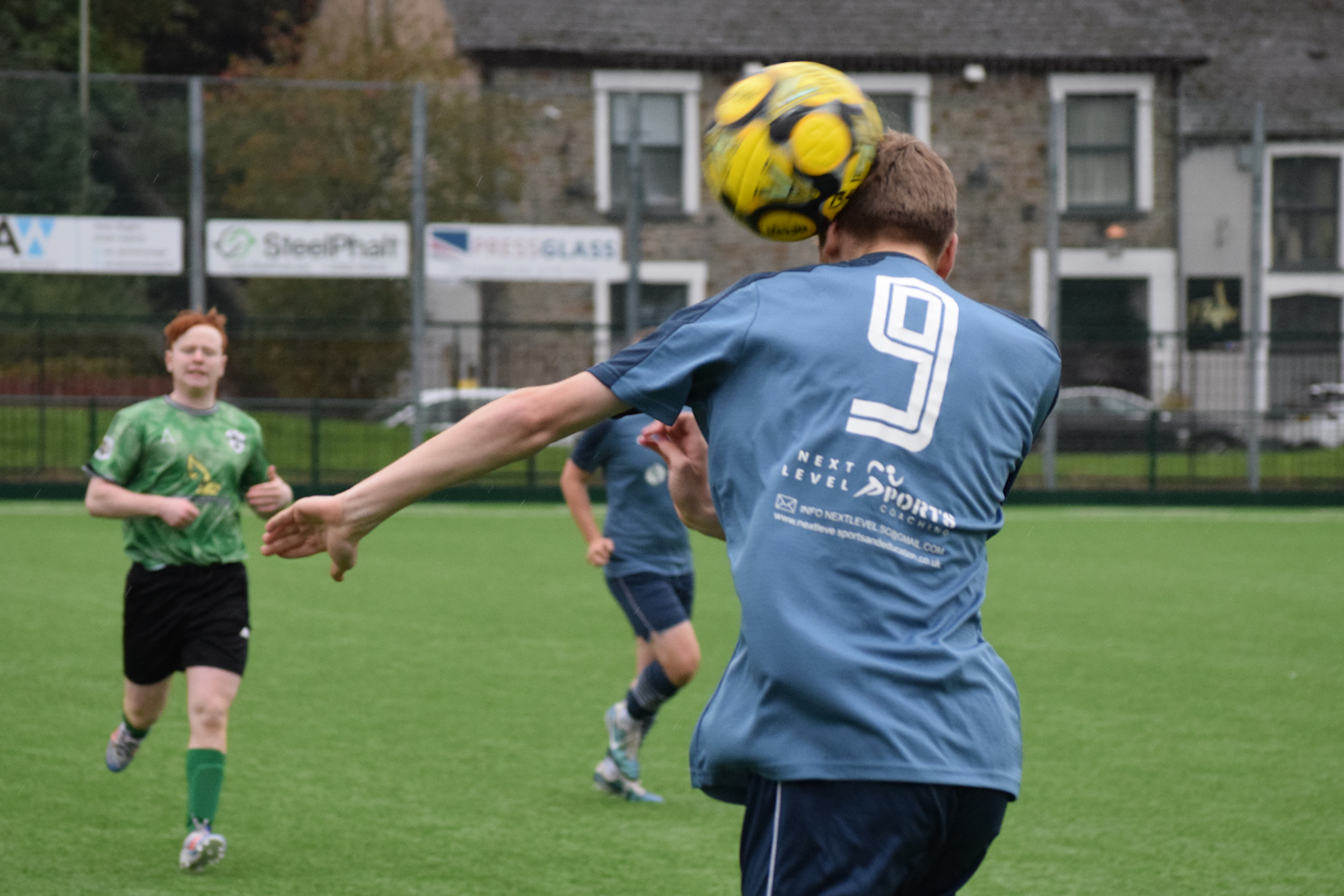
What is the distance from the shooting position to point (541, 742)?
754 centimetres

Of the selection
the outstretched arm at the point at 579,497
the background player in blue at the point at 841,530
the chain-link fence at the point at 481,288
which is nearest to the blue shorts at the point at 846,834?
the background player in blue at the point at 841,530

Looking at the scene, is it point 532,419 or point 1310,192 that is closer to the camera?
point 532,419

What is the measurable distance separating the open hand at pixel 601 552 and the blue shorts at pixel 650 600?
0.38 feet

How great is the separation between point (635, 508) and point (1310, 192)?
2246 centimetres

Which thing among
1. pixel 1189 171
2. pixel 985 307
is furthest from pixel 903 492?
pixel 1189 171

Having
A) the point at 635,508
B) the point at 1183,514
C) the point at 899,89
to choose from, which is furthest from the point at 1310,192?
the point at 635,508

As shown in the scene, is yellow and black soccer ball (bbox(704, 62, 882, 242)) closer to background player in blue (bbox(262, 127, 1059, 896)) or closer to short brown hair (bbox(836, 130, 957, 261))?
short brown hair (bbox(836, 130, 957, 261))

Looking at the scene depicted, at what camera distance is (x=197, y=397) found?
6.14 metres

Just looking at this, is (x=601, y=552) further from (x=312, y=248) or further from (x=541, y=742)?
(x=312, y=248)

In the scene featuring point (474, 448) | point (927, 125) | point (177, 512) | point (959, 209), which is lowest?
point (177, 512)

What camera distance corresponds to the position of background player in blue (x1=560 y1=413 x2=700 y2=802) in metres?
6.65

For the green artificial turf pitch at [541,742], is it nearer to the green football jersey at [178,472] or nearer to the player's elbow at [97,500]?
the green football jersey at [178,472]

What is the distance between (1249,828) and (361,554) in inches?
394

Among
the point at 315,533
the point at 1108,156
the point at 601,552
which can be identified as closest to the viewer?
the point at 315,533
